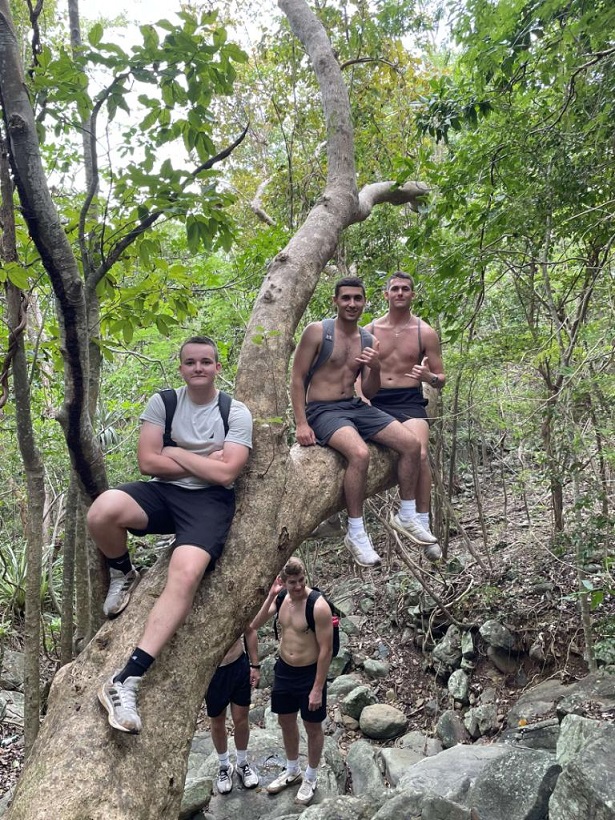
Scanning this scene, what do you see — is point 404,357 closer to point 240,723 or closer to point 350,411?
point 350,411

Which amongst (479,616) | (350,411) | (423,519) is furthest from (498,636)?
(350,411)

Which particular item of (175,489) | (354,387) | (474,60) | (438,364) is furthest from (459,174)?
(175,489)

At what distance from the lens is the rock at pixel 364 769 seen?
5945mm

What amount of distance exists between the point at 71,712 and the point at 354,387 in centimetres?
278

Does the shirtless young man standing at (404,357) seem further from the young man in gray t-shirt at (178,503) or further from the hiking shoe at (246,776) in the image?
the hiking shoe at (246,776)

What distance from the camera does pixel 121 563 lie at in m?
2.90

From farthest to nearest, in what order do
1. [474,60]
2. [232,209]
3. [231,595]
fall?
[232,209] → [474,60] → [231,595]

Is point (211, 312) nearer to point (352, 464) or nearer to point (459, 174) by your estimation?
point (459, 174)

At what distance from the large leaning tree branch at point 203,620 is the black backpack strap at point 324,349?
23cm

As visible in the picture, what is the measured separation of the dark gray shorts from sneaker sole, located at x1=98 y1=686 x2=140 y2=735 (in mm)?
2073

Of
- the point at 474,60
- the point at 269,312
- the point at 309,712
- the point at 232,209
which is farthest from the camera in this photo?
the point at 232,209

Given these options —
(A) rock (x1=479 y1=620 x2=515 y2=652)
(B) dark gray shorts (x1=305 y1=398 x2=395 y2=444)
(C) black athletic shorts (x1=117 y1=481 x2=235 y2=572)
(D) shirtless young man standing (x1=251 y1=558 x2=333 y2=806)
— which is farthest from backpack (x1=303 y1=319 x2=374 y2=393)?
(A) rock (x1=479 y1=620 x2=515 y2=652)

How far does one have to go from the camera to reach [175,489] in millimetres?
3021

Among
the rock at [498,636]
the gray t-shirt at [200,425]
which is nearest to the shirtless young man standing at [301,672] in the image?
the gray t-shirt at [200,425]
